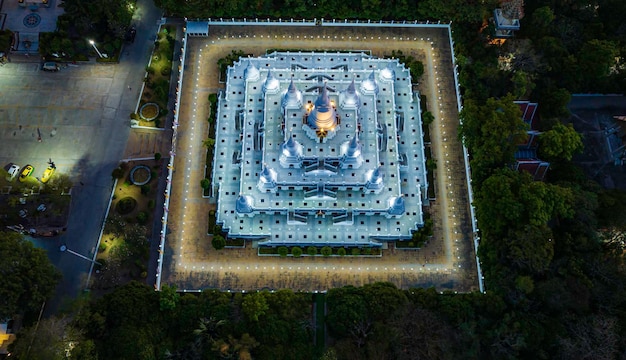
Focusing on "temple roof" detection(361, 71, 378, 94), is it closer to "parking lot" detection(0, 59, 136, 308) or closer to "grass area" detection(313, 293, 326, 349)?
"grass area" detection(313, 293, 326, 349)

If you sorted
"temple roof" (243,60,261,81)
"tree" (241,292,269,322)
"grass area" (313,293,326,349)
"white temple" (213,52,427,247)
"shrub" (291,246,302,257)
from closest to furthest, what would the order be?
1. "tree" (241,292,269,322)
2. "grass area" (313,293,326,349)
3. "shrub" (291,246,302,257)
4. "white temple" (213,52,427,247)
5. "temple roof" (243,60,261,81)

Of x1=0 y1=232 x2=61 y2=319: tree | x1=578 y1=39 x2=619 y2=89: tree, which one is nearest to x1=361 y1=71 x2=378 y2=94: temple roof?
x1=578 y1=39 x2=619 y2=89: tree

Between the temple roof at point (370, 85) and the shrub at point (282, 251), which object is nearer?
the shrub at point (282, 251)

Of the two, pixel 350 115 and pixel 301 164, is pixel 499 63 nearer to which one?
pixel 350 115

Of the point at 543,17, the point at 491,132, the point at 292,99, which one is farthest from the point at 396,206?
the point at 543,17

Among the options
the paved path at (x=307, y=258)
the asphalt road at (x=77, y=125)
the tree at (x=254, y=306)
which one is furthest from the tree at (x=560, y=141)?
the asphalt road at (x=77, y=125)

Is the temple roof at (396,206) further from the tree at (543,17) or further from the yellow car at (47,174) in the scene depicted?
the yellow car at (47,174)
